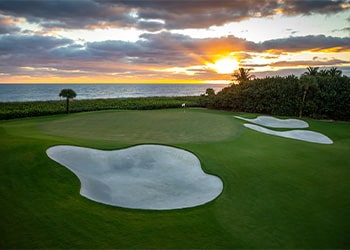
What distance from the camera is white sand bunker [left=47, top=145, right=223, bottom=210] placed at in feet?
27.6

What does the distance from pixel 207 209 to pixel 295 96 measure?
2725cm

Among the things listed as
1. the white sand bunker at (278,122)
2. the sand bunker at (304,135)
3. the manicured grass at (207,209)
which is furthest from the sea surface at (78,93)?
the manicured grass at (207,209)

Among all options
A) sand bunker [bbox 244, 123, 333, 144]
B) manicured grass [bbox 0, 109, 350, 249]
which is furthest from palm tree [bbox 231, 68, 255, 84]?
manicured grass [bbox 0, 109, 350, 249]

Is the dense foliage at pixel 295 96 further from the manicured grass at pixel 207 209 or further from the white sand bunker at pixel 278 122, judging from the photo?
the manicured grass at pixel 207 209

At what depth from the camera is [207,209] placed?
301 inches

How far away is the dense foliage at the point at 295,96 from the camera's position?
28.7m

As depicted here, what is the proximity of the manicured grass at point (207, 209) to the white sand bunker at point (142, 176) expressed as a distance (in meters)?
0.52

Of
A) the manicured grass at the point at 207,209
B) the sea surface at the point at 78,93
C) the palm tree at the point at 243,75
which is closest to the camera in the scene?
the manicured grass at the point at 207,209

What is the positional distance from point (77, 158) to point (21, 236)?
520 cm

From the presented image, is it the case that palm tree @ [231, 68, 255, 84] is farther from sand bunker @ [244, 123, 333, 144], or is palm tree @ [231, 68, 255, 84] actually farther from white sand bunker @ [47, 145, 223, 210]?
white sand bunker @ [47, 145, 223, 210]

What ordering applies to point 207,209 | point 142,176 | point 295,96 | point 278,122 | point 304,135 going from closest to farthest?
point 207,209
point 142,176
point 304,135
point 278,122
point 295,96

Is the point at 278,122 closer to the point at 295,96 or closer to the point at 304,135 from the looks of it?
the point at 304,135

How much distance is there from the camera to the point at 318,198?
8703mm

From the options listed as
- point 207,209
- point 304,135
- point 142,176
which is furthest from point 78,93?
point 207,209
